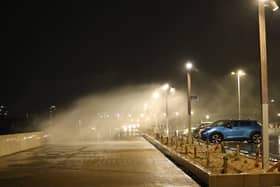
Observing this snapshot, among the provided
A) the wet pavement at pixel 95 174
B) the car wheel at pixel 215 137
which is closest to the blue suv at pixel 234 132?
the car wheel at pixel 215 137

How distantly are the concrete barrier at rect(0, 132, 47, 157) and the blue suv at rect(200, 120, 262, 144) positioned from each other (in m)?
12.2

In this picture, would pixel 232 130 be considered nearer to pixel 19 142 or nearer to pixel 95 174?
pixel 19 142

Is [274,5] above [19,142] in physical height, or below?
above

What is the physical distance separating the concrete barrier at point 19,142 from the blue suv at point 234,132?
480 inches

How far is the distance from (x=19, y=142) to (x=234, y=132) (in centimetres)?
1415

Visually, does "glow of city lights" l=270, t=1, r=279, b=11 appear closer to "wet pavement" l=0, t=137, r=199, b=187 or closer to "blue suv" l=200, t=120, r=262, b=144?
"wet pavement" l=0, t=137, r=199, b=187

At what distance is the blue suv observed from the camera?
117 ft

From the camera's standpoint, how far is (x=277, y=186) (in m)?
14.7

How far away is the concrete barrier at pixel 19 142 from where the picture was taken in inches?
1192

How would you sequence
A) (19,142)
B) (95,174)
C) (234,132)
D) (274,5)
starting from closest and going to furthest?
(274,5) → (95,174) → (19,142) → (234,132)

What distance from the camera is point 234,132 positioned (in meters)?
35.7

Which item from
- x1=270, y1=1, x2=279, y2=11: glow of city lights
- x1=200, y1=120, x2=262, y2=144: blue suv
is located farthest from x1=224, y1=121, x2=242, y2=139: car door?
x1=270, y1=1, x2=279, y2=11: glow of city lights

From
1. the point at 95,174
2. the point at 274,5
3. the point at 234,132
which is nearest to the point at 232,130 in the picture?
the point at 234,132

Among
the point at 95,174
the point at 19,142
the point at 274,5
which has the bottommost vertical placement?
the point at 95,174
